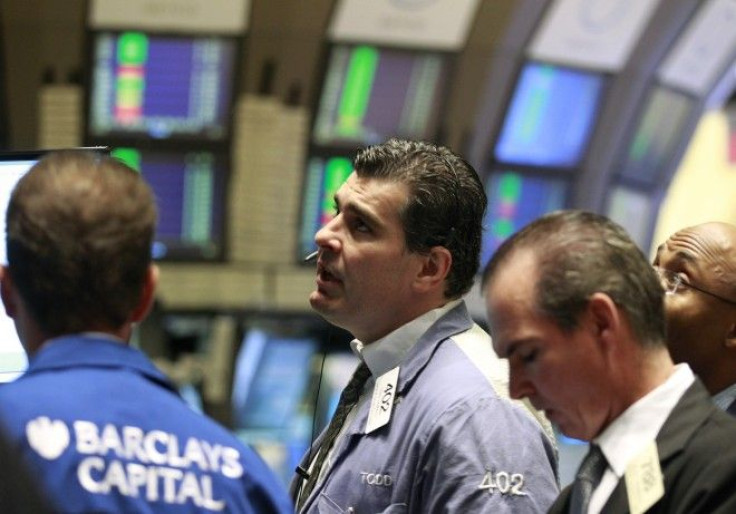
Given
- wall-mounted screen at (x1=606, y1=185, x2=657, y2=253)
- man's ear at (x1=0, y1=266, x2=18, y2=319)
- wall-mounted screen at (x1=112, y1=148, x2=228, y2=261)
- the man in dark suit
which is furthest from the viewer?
wall-mounted screen at (x1=606, y1=185, x2=657, y2=253)

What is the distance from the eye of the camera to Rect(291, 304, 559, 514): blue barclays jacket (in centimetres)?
212

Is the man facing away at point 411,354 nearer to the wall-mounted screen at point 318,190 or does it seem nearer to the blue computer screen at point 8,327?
the blue computer screen at point 8,327

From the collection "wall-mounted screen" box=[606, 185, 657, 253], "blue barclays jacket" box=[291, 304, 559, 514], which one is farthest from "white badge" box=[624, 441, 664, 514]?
"wall-mounted screen" box=[606, 185, 657, 253]

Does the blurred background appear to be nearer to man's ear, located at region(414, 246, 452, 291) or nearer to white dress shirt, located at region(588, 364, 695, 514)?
man's ear, located at region(414, 246, 452, 291)

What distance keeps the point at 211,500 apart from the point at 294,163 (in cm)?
455

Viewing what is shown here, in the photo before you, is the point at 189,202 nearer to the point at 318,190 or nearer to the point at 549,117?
the point at 318,190

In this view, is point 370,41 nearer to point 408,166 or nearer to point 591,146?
point 591,146

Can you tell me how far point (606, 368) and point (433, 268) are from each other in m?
0.73

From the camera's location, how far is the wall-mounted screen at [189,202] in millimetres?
5844

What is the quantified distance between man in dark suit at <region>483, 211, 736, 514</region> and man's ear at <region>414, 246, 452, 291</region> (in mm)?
614

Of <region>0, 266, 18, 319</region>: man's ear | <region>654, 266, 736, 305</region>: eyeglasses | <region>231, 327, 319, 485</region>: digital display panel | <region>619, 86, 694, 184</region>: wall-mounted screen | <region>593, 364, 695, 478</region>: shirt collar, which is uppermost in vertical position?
<region>0, 266, 18, 319</region>: man's ear

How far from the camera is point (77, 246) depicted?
154 cm

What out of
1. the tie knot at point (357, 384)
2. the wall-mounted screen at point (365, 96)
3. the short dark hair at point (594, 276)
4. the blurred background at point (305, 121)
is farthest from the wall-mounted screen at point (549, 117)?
the short dark hair at point (594, 276)

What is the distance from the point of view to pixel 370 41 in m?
6.00
